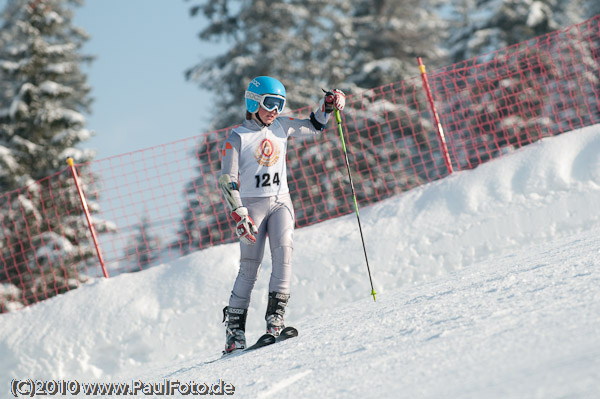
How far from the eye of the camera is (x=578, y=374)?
1.71 metres

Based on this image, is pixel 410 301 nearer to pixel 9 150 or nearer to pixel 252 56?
pixel 9 150

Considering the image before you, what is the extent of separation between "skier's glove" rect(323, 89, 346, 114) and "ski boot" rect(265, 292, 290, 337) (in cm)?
128

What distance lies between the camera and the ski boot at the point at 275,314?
12.8 ft

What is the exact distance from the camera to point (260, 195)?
4012 millimetres

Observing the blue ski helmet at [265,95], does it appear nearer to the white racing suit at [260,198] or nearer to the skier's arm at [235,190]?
the white racing suit at [260,198]

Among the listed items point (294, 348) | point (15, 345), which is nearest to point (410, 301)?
point (294, 348)

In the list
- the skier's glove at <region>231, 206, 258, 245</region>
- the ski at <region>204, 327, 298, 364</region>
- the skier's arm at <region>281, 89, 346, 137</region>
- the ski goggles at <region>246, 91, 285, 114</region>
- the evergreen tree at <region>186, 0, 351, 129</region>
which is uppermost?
the evergreen tree at <region>186, 0, 351, 129</region>

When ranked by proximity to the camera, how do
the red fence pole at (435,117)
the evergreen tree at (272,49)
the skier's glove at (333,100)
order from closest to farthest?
the skier's glove at (333,100), the red fence pole at (435,117), the evergreen tree at (272,49)

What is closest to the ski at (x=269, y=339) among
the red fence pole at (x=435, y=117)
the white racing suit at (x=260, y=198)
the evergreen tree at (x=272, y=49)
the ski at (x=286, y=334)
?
the ski at (x=286, y=334)

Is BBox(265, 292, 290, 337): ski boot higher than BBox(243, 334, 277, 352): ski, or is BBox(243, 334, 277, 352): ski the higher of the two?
BBox(265, 292, 290, 337): ski boot

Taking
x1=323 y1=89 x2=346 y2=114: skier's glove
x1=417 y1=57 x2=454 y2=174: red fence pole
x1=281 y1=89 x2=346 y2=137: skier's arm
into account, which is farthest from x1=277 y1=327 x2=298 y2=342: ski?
x1=417 y1=57 x2=454 y2=174: red fence pole

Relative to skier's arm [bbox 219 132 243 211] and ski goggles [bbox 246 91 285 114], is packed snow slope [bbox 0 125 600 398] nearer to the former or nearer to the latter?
skier's arm [bbox 219 132 243 211]

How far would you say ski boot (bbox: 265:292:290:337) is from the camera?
3887mm

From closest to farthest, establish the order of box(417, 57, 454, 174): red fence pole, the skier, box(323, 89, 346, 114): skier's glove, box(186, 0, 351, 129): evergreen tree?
the skier
box(323, 89, 346, 114): skier's glove
box(417, 57, 454, 174): red fence pole
box(186, 0, 351, 129): evergreen tree
